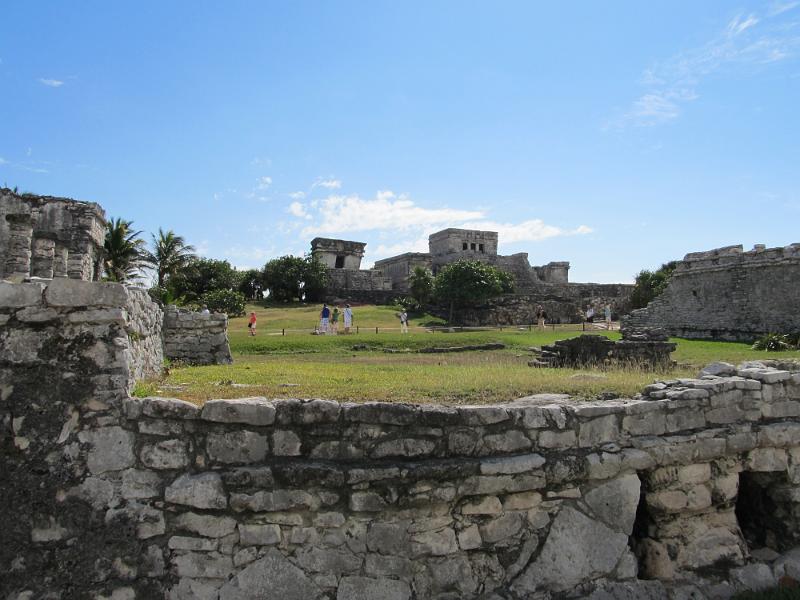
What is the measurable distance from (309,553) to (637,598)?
271cm

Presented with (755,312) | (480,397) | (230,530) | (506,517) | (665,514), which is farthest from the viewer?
(755,312)

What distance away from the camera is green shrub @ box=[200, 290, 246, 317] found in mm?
A: 31562

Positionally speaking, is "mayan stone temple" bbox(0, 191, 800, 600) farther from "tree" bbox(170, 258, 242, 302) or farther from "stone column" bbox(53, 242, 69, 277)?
"tree" bbox(170, 258, 242, 302)

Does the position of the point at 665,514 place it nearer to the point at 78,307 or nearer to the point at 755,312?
the point at 78,307

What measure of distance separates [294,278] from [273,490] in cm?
3653

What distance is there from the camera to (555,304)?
37.8m

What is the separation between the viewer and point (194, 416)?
4.31m

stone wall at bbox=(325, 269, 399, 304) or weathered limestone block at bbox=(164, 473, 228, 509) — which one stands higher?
stone wall at bbox=(325, 269, 399, 304)

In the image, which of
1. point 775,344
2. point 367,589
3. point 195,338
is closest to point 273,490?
point 367,589

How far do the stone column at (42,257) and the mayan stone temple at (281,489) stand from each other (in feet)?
30.9

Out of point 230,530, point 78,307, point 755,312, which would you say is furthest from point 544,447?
point 755,312

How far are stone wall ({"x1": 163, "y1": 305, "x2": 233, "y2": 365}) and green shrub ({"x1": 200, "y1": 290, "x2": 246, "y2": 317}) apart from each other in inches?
847

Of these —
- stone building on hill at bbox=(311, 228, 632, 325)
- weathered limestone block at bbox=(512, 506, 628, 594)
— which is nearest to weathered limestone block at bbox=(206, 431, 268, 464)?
weathered limestone block at bbox=(512, 506, 628, 594)

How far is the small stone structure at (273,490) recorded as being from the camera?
4.18 metres
